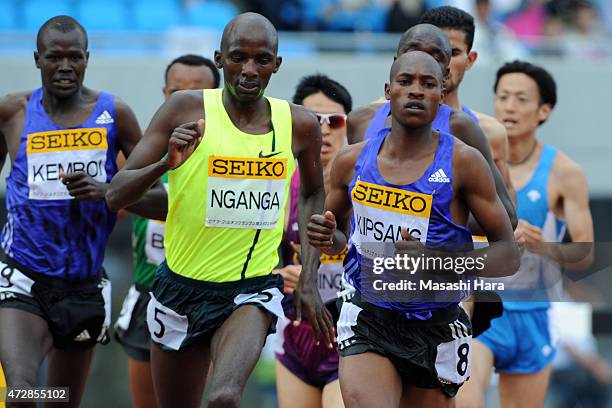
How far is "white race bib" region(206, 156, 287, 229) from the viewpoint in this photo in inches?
242

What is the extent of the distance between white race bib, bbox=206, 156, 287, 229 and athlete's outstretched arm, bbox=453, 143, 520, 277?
973 millimetres

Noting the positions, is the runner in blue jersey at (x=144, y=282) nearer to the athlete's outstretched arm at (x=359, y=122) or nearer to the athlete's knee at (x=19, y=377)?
the athlete's outstretched arm at (x=359, y=122)

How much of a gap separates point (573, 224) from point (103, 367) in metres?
5.44

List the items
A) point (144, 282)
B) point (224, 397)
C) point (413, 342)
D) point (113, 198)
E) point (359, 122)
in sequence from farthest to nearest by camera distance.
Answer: point (144, 282) → point (359, 122) → point (113, 198) → point (413, 342) → point (224, 397)

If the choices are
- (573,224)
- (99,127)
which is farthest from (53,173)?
(573,224)

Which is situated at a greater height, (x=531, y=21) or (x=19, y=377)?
(x=531, y=21)

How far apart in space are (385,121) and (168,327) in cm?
158

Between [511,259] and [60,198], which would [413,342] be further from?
[60,198]

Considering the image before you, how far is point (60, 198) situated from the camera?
23.0ft

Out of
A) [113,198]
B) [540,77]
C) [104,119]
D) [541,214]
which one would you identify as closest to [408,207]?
[113,198]

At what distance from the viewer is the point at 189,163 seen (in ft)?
20.2

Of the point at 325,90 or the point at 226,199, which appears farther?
the point at 325,90

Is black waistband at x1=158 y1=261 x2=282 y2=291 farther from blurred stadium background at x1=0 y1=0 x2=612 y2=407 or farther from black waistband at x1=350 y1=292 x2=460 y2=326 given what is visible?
blurred stadium background at x1=0 y1=0 x2=612 y2=407

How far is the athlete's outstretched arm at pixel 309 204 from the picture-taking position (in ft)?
20.5
